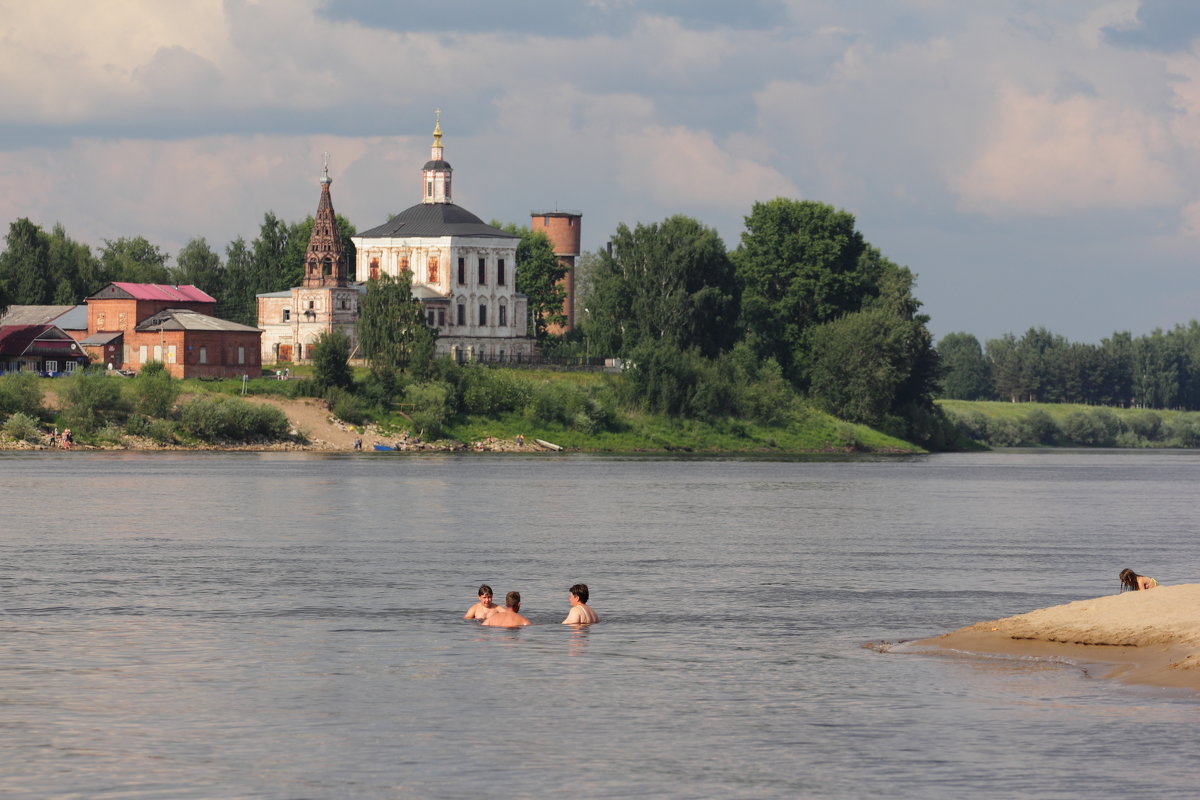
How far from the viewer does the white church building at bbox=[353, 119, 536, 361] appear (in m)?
163

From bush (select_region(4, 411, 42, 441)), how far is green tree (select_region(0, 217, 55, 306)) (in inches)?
1928

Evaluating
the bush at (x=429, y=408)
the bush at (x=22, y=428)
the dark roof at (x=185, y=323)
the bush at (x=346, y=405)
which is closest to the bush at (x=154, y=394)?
the bush at (x=22, y=428)

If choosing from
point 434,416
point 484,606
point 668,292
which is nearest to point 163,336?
point 434,416

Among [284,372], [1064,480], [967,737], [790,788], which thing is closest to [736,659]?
[967,737]

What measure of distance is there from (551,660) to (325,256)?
5079 inches

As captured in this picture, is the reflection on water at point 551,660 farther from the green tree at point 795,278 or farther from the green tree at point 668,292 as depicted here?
the green tree at point 795,278

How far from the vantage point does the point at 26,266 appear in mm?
169500

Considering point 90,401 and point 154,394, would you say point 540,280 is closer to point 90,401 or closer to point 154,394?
point 154,394

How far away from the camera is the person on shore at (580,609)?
34969 mm

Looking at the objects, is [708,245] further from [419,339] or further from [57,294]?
[57,294]

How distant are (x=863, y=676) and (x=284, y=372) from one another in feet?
396

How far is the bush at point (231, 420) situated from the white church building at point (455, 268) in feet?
114

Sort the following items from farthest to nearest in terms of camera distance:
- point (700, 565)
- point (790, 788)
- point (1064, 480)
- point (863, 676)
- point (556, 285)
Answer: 1. point (556, 285)
2. point (1064, 480)
3. point (700, 565)
4. point (863, 676)
5. point (790, 788)

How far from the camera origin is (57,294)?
556 feet
